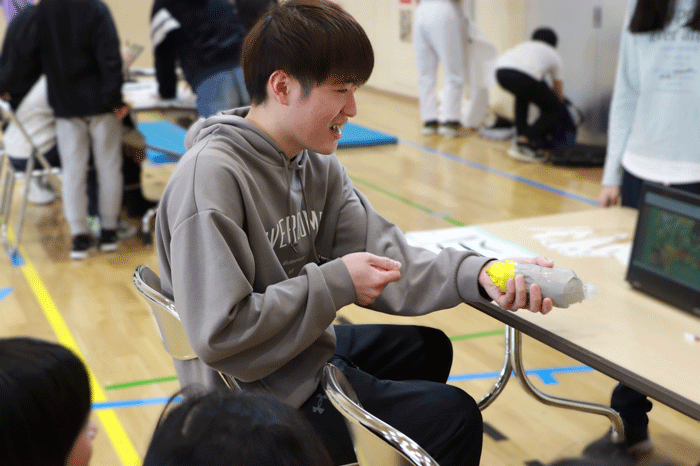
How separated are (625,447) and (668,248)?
0.84m

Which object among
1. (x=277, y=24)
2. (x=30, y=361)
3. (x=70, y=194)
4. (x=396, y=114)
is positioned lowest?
(x=396, y=114)

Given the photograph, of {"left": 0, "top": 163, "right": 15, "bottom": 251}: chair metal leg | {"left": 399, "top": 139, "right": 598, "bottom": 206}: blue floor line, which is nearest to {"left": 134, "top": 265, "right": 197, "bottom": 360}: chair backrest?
{"left": 0, "top": 163, "right": 15, "bottom": 251}: chair metal leg

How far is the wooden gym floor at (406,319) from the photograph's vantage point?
223cm

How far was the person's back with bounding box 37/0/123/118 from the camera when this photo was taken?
145 inches

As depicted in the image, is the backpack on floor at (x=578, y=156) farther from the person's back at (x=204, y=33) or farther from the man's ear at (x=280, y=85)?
the man's ear at (x=280, y=85)

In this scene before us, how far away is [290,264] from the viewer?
148 centimetres

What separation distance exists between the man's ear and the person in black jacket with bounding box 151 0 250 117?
9.60 feet

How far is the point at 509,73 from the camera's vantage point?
19.9 ft

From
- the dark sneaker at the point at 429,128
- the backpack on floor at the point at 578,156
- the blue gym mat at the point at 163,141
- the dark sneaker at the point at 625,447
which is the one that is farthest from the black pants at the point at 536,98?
the dark sneaker at the point at 625,447

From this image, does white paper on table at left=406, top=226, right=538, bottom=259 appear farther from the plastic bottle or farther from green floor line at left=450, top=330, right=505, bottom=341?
green floor line at left=450, top=330, right=505, bottom=341

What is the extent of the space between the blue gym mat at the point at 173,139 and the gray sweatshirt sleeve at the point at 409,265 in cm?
229

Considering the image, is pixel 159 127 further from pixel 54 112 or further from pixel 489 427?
pixel 489 427

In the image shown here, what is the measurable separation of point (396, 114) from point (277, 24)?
6.79 metres

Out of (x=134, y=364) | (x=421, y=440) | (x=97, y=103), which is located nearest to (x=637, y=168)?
(x=421, y=440)
